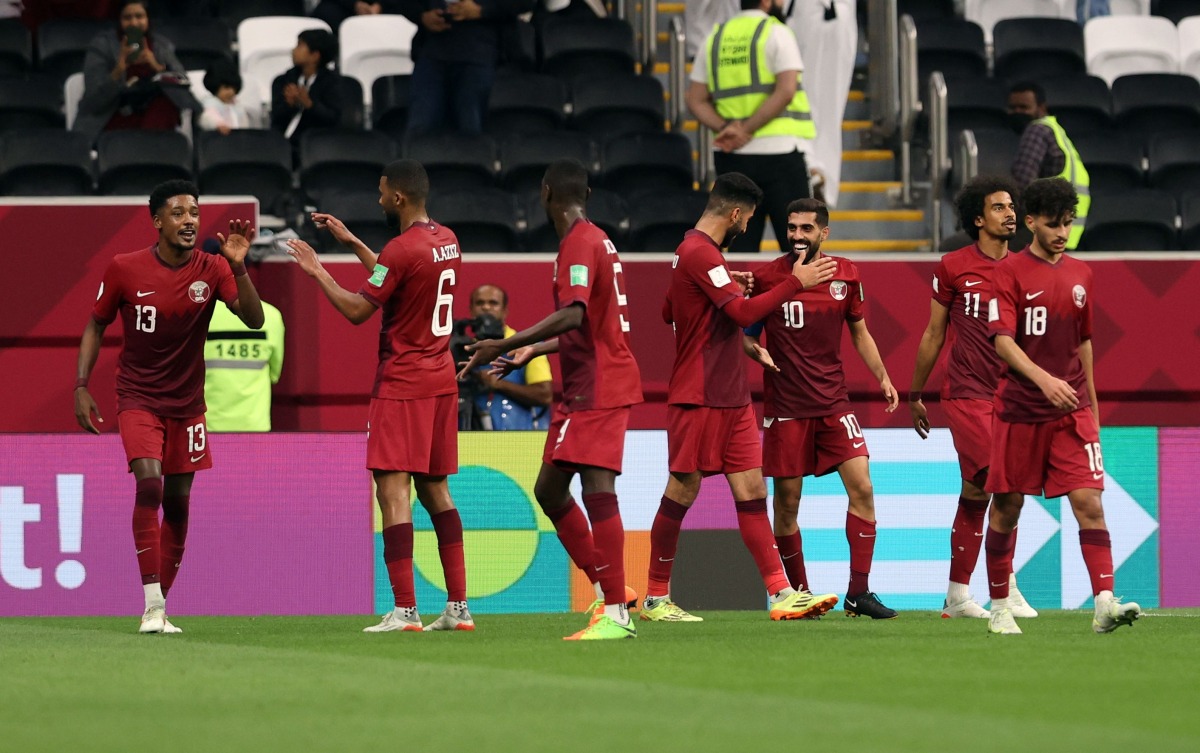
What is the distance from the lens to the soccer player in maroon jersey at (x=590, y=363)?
8547 millimetres

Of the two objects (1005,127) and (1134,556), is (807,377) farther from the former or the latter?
(1005,127)

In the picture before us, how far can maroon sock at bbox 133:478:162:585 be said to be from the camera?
945cm

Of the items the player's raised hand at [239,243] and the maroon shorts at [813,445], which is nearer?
the player's raised hand at [239,243]

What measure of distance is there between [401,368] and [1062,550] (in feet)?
16.4

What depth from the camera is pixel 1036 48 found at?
17.2 meters

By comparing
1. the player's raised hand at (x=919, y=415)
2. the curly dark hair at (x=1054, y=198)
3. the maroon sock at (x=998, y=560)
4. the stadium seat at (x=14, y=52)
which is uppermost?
the stadium seat at (x=14, y=52)

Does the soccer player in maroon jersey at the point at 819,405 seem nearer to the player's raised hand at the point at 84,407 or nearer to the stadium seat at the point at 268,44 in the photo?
the player's raised hand at the point at 84,407

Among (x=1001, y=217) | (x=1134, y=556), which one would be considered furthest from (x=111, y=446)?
(x=1134, y=556)

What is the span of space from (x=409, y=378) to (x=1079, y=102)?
914 centimetres

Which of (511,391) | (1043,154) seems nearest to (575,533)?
(511,391)

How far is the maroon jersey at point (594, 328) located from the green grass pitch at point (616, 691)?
1.10 metres

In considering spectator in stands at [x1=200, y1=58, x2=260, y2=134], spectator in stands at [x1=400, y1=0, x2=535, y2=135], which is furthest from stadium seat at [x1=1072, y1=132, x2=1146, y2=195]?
spectator in stands at [x1=200, y1=58, x2=260, y2=134]

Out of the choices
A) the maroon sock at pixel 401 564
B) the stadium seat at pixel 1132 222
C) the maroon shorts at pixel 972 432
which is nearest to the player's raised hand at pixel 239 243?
the maroon sock at pixel 401 564

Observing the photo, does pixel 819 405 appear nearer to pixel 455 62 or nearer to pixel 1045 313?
pixel 1045 313
